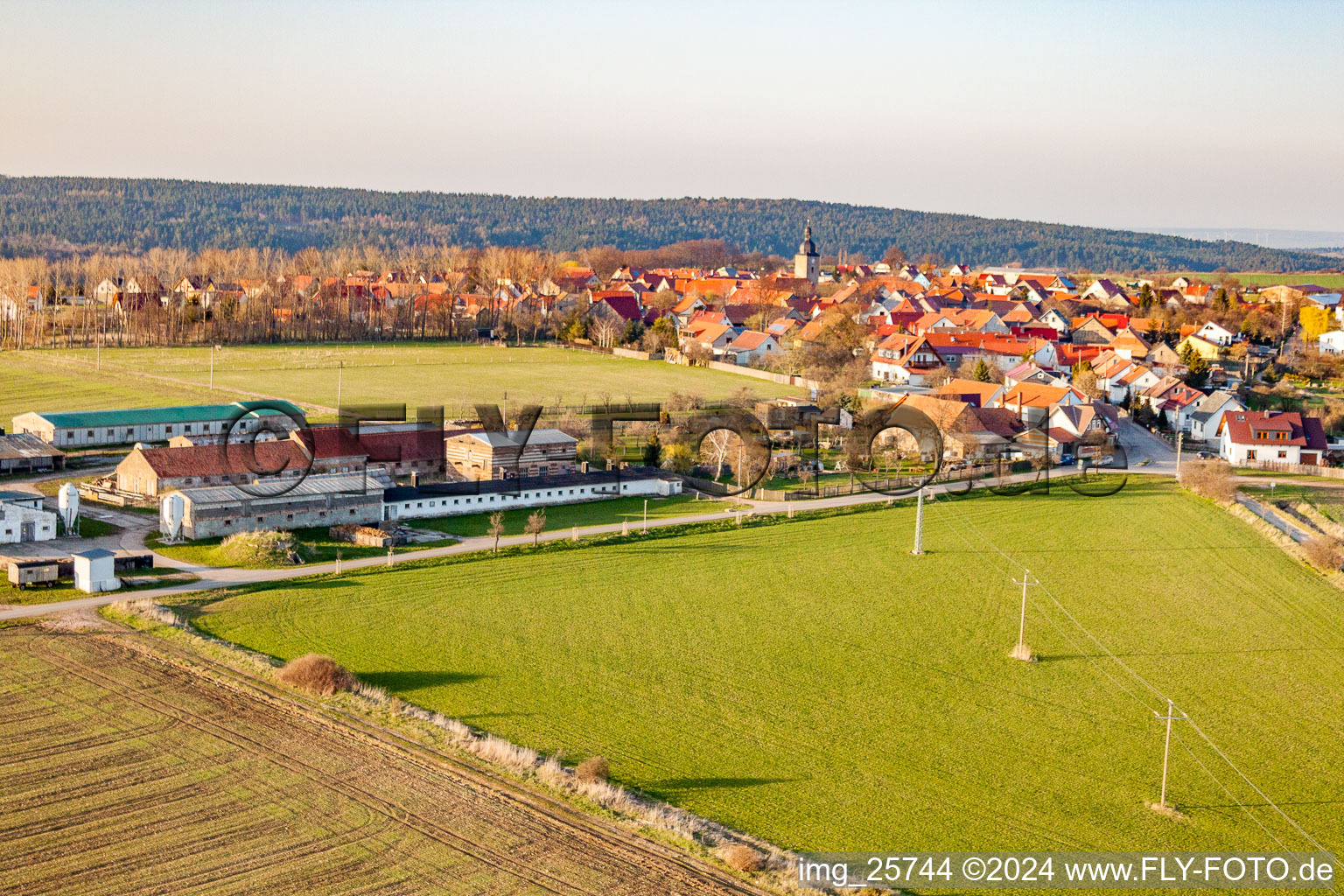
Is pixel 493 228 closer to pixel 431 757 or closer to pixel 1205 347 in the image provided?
pixel 1205 347

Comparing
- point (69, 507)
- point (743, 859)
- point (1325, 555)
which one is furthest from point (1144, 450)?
point (69, 507)

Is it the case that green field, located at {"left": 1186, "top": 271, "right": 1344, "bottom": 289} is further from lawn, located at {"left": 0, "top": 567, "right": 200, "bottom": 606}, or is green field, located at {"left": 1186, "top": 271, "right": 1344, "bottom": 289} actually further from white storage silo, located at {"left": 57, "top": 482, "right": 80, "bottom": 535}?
lawn, located at {"left": 0, "top": 567, "right": 200, "bottom": 606}

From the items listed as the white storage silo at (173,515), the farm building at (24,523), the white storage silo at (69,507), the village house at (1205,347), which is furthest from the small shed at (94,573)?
the village house at (1205,347)

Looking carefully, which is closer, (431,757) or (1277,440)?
(431,757)

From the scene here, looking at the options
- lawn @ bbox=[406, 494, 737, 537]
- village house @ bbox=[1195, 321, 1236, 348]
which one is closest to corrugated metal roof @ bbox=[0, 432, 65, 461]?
lawn @ bbox=[406, 494, 737, 537]

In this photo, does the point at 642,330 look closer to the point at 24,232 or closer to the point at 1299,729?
the point at 1299,729
